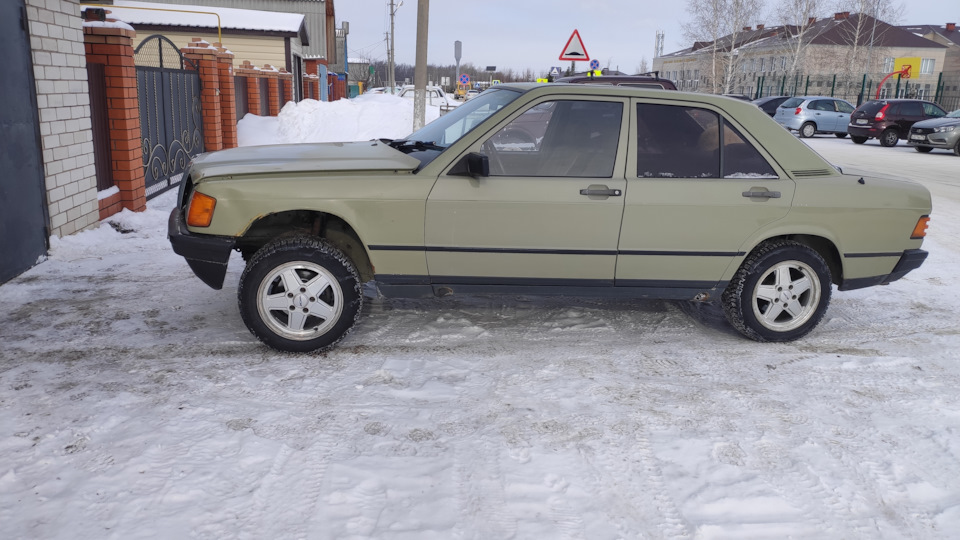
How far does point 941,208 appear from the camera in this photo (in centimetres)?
1126

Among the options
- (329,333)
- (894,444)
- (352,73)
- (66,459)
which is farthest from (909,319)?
(352,73)

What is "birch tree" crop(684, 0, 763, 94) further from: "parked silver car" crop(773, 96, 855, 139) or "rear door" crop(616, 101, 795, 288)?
"rear door" crop(616, 101, 795, 288)

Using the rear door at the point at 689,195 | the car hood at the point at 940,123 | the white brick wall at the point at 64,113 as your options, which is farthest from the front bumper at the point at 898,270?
the car hood at the point at 940,123

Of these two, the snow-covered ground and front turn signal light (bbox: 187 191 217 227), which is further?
front turn signal light (bbox: 187 191 217 227)

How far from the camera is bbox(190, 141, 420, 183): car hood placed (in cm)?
447

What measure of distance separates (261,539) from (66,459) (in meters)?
1.11

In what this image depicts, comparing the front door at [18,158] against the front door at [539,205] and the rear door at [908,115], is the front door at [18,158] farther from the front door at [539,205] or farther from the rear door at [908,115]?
the rear door at [908,115]

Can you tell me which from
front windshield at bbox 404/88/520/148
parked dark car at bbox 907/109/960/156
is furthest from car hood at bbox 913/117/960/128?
front windshield at bbox 404/88/520/148

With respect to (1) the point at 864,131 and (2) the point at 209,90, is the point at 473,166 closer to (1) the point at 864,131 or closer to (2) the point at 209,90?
(2) the point at 209,90

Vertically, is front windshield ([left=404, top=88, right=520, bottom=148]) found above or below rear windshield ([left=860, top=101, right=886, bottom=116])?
below

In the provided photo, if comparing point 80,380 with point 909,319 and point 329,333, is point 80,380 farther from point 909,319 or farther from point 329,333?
point 909,319

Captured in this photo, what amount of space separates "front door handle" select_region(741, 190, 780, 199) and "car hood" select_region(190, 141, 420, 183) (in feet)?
6.92

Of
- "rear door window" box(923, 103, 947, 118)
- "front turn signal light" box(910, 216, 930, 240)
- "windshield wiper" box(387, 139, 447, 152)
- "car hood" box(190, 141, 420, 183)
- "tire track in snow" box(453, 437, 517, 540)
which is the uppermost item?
"rear door window" box(923, 103, 947, 118)

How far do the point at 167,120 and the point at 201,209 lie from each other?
309 inches
